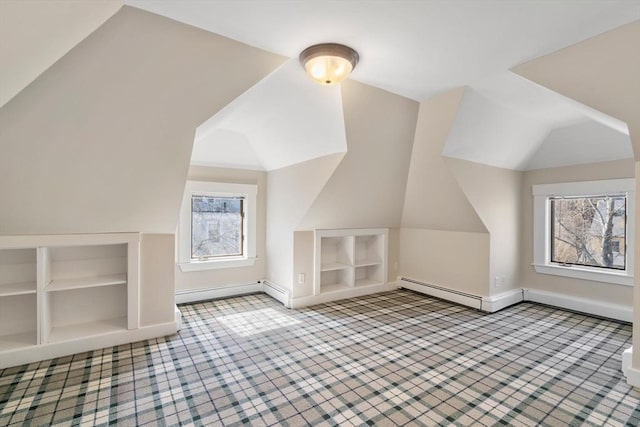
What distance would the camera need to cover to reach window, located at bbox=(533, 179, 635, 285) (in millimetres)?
3240

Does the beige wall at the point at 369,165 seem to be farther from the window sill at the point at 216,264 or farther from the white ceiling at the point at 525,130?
A: the window sill at the point at 216,264

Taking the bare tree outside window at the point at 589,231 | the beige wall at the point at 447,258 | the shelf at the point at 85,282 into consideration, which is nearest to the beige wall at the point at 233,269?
the shelf at the point at 85,282

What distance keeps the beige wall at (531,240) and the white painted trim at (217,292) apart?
3.60 meters

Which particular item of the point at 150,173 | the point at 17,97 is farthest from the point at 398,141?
the point at 17,97

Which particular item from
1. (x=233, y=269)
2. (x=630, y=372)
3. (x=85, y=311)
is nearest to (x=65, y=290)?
(x=85, y=311)

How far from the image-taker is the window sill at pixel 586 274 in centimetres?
322

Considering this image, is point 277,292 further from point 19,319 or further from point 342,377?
point 19,319

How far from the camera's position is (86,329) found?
8.70ft

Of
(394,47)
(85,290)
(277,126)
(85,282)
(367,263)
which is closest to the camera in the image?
(394,47)

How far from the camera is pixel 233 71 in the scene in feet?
6.74

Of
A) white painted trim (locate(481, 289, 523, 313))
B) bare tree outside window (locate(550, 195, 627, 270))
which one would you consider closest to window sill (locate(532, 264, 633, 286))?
bare tree outside window (locate(550, 195, 627, 270))

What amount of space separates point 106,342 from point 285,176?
242cm

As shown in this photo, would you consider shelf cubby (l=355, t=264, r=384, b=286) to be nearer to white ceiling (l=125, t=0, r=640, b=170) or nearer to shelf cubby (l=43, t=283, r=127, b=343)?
white ceiling (l=125, t=0, r=640, b=170)

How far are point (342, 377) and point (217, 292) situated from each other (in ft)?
7.64
